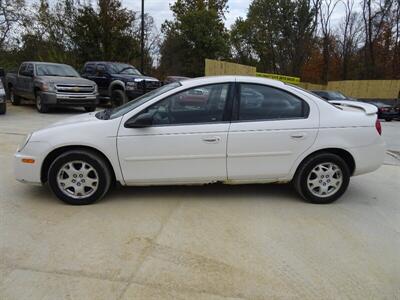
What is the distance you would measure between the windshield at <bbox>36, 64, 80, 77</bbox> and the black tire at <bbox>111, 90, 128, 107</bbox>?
163cm

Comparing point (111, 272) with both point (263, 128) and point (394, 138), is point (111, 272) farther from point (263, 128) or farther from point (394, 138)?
point (394, 138)

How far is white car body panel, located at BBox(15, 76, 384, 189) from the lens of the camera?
14.5 feet

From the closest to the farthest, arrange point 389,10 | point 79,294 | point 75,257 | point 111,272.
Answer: point 79,294
point 111,272
point 75,257
point 389,10

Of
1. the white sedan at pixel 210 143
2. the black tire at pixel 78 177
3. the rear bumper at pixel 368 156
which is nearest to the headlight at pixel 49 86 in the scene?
the white sedan at pixel 210 143

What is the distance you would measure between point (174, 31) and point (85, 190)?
38.0m

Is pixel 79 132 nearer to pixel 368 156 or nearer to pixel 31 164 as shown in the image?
pixel 31 164

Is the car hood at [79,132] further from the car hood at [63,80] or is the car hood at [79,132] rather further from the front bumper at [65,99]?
the car hood at [63,80]

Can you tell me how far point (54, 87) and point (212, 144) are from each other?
9725mm

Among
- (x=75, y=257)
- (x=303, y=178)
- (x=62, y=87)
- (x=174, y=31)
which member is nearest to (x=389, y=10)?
(x=174, y=31)

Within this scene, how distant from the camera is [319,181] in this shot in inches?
188

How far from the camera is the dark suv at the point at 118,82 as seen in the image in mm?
14422

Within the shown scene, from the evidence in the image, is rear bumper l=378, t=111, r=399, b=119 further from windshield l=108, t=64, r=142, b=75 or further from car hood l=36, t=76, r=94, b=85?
car hood l=36, t=76, r=94, b=85

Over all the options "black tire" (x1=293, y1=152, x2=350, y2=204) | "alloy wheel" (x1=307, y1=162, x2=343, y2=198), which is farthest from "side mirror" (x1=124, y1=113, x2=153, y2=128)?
"alloy wheel" (x1=307, y1=162, x2=343, y2=198)

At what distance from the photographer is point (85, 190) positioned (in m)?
4.57
